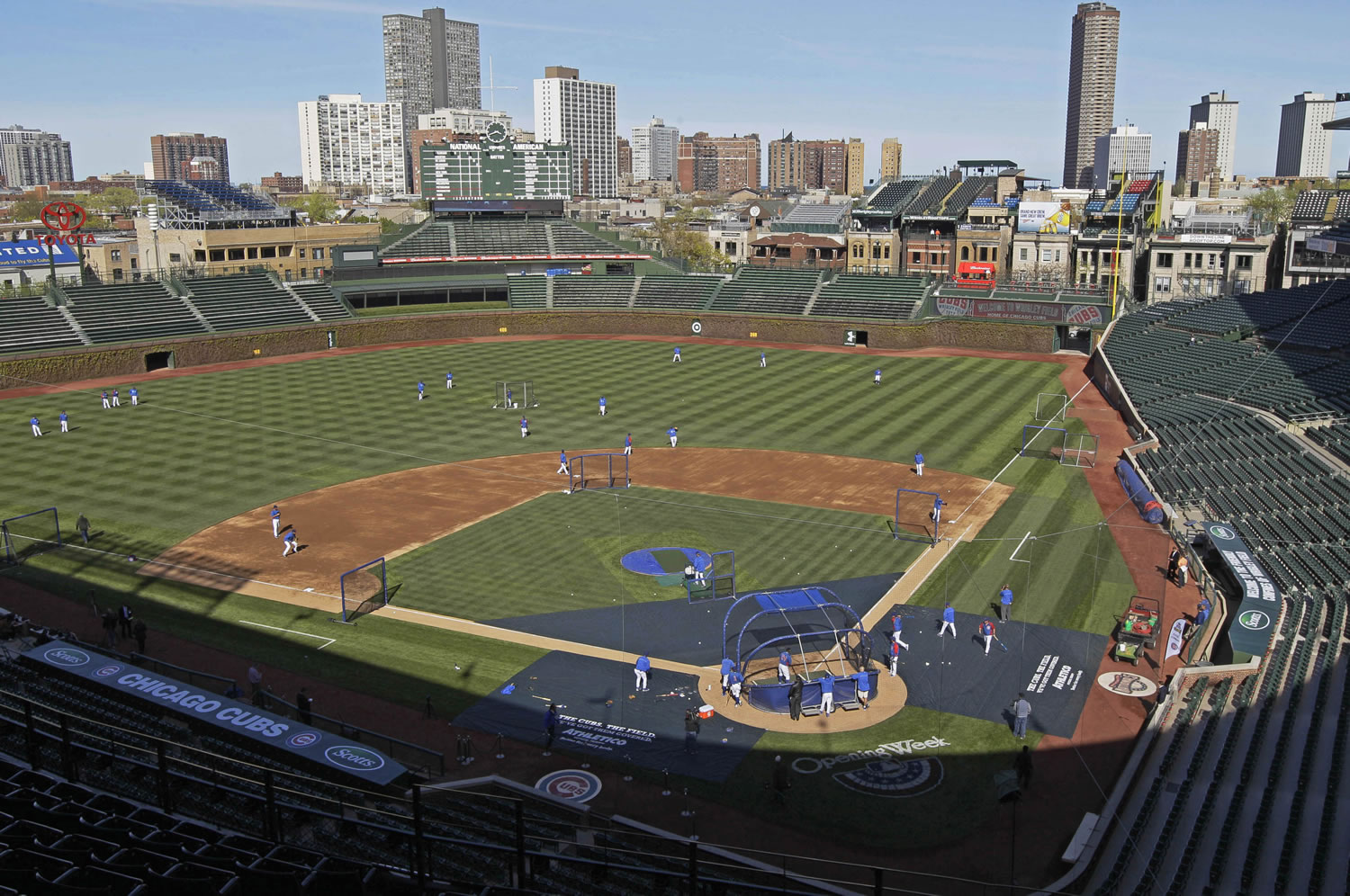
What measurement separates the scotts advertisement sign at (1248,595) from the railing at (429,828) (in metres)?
10.4

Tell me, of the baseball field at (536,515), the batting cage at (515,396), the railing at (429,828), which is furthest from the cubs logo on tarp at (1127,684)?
the batting cage at (515,396)

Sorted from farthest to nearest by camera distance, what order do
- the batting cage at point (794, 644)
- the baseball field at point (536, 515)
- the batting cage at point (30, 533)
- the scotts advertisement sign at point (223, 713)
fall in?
the batting cage at point (30, 533) → the baseball field at point (536, 515) → the batting cage at point (794, 644) → the scotts advertisement sign at point (223, 713)

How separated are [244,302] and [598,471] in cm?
4465

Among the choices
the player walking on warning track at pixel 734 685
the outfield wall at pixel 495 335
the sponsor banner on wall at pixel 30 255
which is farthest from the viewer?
the sponsor banner on wall at pixel 30 255

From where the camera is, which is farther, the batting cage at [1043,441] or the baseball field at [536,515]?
the batting cage at [1043,441]

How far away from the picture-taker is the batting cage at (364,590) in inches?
1144

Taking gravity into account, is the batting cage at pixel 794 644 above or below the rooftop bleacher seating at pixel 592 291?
below

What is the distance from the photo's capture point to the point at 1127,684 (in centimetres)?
2447

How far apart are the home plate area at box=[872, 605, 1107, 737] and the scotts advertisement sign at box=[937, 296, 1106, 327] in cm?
4981

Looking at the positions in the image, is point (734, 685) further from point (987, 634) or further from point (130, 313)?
point (130, 313)

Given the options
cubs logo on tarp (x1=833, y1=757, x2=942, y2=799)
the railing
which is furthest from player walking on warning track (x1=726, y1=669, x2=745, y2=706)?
the railing

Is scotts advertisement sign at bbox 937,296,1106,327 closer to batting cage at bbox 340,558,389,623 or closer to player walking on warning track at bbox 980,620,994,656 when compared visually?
player walking on warning track at bbox 980,620,994,656

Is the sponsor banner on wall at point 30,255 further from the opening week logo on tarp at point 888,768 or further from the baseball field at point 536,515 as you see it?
the opening week logo on tarp at point 888,768

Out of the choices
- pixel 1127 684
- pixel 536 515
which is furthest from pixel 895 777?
pixel 536 515
